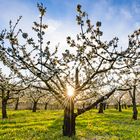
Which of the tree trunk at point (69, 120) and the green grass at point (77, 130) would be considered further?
the green grass at point (77, 130)

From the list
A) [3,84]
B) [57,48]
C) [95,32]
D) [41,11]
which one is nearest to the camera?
[41,11]

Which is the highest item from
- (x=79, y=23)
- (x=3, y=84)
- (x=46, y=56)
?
(x=79, y=23)

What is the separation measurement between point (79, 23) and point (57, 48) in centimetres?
222

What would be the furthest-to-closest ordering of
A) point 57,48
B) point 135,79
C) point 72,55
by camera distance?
point 135,79, point 72,55, point 57,48

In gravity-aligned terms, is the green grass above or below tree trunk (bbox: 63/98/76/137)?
below

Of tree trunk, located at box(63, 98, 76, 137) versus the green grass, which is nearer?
tree trunk, located at box(63, 98, 76, 137)

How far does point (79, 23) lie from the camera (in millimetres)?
16125

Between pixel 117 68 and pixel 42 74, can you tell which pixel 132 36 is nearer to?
pixel 117 68

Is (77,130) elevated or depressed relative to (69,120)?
depressed

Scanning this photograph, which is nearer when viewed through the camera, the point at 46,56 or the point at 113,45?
the point at 113,45

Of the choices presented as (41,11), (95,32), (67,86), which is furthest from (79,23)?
(67,86)

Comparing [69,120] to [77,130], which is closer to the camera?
[69,120]

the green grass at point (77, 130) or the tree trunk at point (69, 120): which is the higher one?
the tree trunk at point (69, 120)

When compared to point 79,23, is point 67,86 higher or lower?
lower
